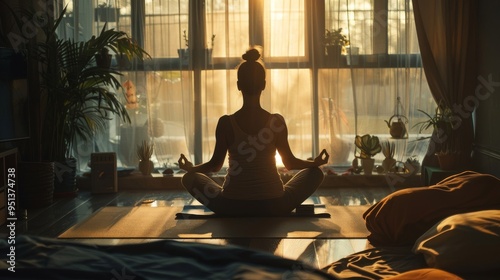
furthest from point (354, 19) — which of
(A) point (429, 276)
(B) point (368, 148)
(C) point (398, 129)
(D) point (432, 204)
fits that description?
(A) point (429, 276)

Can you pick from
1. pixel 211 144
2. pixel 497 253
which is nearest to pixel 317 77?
pixel 211 144

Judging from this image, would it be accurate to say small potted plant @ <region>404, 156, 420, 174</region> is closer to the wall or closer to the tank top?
the wall

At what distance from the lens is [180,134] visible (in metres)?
5.75

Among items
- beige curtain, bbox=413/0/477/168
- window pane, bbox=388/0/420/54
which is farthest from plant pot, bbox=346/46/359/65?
beige curtain, bbox=413/0/477/168

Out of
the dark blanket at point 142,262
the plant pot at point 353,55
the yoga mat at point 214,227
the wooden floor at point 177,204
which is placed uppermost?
the plant pot at point 353,55

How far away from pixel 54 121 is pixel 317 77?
2.33 metres

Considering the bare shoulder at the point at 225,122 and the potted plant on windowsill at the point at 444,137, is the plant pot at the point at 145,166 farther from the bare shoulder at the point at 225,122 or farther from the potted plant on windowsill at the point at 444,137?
the potted plant on windowsill at the point at 444,137

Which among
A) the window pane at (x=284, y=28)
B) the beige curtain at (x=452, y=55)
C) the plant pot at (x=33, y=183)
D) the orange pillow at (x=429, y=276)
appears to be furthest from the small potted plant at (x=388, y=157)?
the orange pillow at (x=429, y=276)

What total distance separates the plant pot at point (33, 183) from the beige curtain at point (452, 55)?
10.9 feet

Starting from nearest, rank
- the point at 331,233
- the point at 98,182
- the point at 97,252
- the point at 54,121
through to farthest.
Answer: the point at 97,252
the point at 331,233
the point at 54,121
the point at 98,182

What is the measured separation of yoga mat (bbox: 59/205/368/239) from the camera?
359 centimetres

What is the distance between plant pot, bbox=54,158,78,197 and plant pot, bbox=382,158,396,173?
106 inches

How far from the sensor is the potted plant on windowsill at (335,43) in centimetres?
555

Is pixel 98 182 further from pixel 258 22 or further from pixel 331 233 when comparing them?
pixel 331 233
